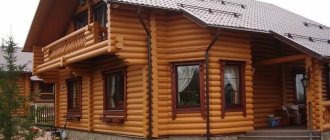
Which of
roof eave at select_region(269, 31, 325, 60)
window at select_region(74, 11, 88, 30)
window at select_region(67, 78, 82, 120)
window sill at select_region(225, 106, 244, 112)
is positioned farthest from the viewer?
window at select_region(67, 78, 82, 120)

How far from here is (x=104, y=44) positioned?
43.9 feet

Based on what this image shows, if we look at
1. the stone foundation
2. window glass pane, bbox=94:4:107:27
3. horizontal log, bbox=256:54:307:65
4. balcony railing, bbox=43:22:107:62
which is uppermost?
window glass pane, bbox=94:4:107:27

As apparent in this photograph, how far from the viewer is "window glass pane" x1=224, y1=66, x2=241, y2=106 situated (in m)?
14.1

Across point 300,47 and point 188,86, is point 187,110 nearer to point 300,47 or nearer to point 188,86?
point 188,86

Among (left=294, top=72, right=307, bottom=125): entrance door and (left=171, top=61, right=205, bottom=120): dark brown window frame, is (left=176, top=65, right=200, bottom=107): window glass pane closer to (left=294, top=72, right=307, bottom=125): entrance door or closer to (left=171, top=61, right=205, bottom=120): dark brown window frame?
(left=171, top=61, right=205, bottom=120): dark brown window frame

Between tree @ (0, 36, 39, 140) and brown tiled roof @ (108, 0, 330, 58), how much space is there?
11.5 feet

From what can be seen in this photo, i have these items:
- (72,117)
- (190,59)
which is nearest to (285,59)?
(190,59)

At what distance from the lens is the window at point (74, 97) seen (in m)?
19.2

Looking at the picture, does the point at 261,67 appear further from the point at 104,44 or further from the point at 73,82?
the point at 73,82

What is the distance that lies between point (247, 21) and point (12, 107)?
797cm

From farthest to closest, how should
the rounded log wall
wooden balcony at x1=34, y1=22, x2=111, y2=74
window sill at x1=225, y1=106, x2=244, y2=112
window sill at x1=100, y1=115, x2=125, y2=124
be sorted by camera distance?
window sill at x1=100, y1=115, x2=125, y2=124
wooden balcony at x1=34, y1=22, x2=111, y2=74
window sill at x1=225, y1=106, x2=244, y2=112
the rounded log wall

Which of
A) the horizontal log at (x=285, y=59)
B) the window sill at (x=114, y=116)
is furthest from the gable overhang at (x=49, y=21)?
the horizontal log at (x=285, y=59)

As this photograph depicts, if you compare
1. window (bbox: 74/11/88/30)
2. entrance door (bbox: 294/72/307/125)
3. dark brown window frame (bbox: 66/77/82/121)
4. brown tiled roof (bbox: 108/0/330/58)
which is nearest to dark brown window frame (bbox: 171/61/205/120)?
brown tiled roof (bbox: 108/0/330/58)

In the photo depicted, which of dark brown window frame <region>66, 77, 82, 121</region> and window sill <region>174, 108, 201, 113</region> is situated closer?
window sill <region>174, 108, 201, 113</region>
